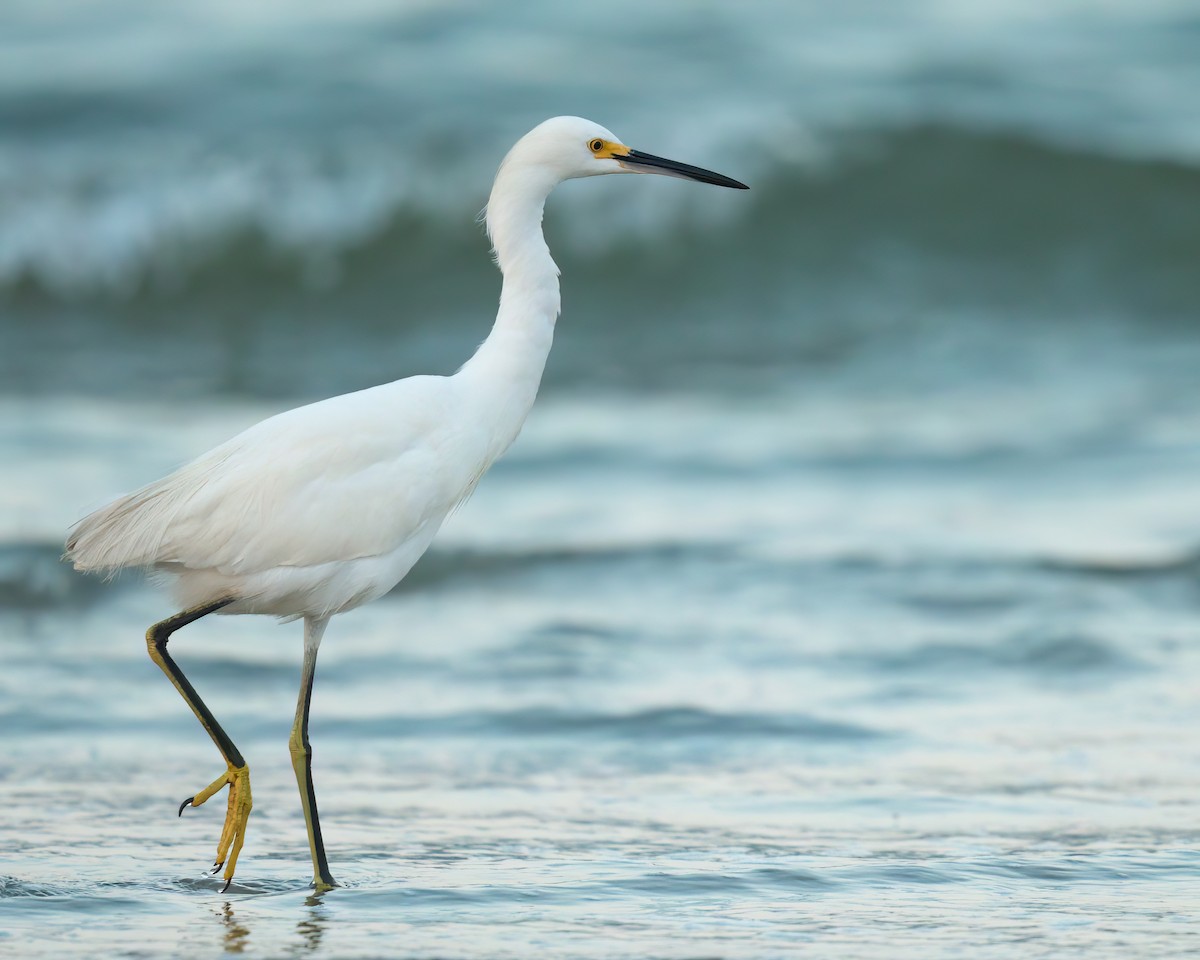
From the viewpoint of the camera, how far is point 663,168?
5332mm

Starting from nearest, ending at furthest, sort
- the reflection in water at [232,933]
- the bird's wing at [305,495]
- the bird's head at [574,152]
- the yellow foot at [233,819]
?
the reflection in water at [232,933]
the yellow foot at [233,819]
the bird's wing at [305,495]
the bird's head at [574,152]

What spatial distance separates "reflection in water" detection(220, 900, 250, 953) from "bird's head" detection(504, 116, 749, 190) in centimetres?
232

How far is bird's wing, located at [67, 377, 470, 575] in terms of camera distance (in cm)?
488

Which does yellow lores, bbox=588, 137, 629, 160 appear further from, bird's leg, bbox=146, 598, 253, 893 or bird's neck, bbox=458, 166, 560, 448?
bird's leg, bbox=146, 598, 253, 893

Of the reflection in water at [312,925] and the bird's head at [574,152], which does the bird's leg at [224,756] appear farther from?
the bird's head at [574,152]

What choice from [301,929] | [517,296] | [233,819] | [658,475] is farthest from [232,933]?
[658,475]

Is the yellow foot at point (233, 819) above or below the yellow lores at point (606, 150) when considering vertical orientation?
below

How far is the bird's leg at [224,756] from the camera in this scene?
190 inches

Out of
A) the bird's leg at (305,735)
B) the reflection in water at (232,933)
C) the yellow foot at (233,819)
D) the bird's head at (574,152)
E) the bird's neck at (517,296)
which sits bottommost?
the reflection in water at (232,933)

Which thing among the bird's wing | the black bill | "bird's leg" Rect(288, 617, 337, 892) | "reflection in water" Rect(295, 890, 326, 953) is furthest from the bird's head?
"reflection in water" Rect(295, 890, 326, 953)

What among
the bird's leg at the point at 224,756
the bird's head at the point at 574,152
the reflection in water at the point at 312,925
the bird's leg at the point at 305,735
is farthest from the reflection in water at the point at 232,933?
the bird's head at the point at 574,152

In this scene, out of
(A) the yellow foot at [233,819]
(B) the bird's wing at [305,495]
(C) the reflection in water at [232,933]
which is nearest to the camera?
(C) the reflection in water at [232,933]

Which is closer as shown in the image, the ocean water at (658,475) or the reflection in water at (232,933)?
the reflection in water at (232,933)

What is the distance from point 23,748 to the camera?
6086mm
